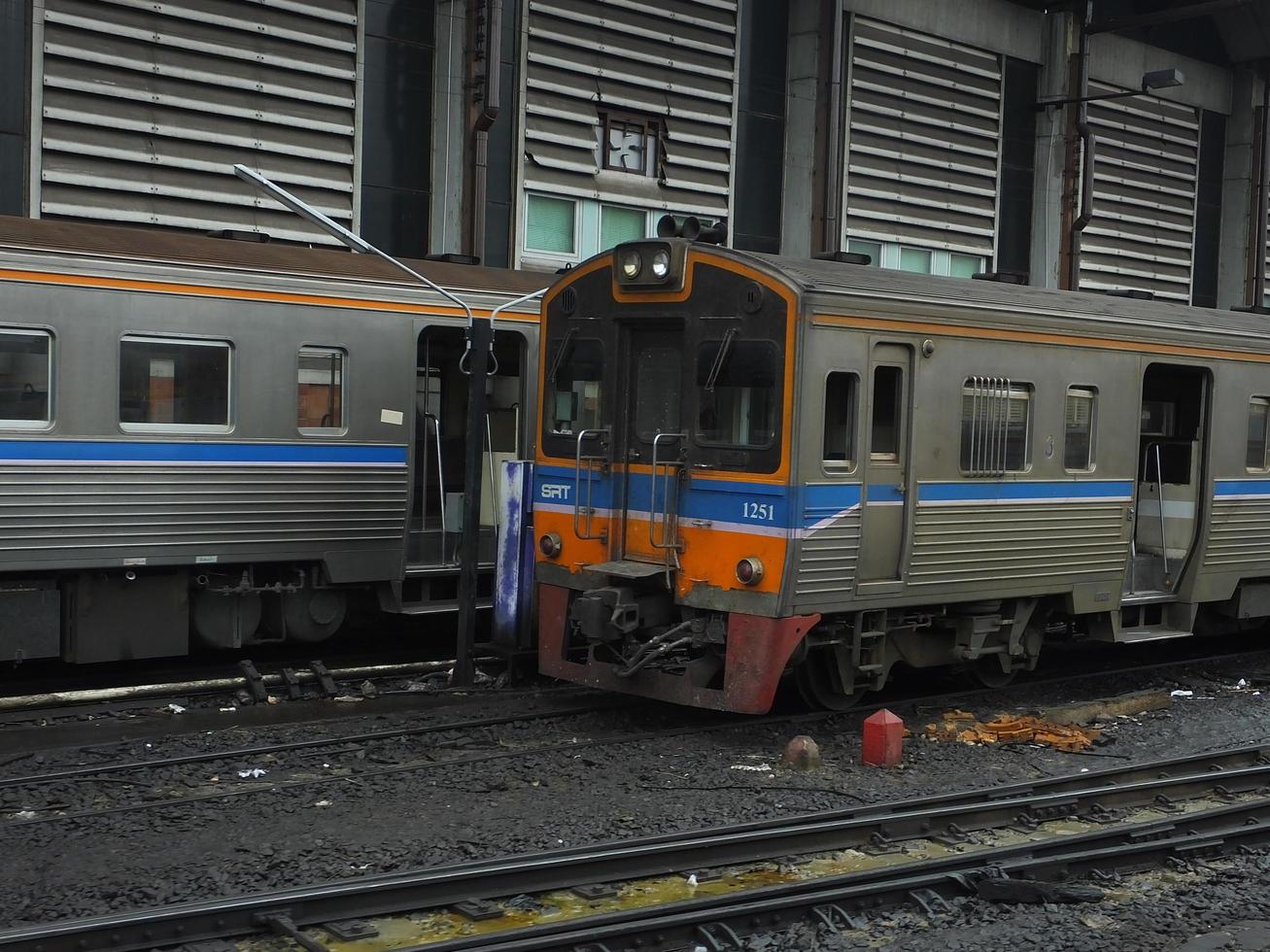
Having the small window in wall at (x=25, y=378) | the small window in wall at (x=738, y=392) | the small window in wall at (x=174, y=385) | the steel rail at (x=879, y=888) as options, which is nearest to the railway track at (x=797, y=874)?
the steel rail at (x=879, y=888)

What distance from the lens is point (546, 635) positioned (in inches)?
406

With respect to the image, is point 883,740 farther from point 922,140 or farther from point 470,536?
point 922,140

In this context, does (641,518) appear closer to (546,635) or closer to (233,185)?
(546,635)

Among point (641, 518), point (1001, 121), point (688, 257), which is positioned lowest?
point (641, 518)

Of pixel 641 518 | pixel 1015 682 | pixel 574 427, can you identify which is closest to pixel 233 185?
pixel 574 427

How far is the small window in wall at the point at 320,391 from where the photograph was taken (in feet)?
37.6

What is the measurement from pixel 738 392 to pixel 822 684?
2.40 meters

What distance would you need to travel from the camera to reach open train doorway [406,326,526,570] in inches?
496

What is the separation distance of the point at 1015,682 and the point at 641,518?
3.92m

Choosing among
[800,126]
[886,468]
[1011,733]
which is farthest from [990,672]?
[800,126]

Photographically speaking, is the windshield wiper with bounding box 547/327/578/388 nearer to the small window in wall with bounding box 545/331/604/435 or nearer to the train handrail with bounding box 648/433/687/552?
the small window in wall with bounding box 545/331/604/435

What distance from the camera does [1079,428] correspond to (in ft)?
35.6

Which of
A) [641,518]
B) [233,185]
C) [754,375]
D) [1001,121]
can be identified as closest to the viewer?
[754,375]

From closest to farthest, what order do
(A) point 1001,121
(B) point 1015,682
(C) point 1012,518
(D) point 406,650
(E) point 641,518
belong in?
1. (E) point 641,518
2. (C) point 1012,518
3. (B) point 1015,682
4. (D) point 406,650
5. (A) point 1001,121
